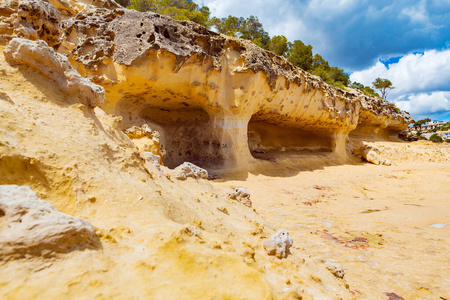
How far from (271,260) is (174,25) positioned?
224 inches

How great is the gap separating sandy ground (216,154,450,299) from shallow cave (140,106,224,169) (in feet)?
5.57

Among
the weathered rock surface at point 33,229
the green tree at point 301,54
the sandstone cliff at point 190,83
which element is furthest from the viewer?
the green tree at point 301,54

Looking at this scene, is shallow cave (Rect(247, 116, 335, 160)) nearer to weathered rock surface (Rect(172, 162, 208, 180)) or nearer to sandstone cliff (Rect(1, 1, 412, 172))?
sandstone cliff (Rect(1, 1, 412, 172))

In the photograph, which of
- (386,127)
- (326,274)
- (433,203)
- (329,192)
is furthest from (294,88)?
(386,127)

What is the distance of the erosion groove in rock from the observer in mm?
5215

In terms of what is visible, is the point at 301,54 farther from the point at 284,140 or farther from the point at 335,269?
the point at 335,269

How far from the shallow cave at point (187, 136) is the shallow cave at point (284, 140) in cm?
239

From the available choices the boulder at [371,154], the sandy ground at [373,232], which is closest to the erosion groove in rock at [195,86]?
the sandy ground at [373,232]

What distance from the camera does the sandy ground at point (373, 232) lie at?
1.73 meters

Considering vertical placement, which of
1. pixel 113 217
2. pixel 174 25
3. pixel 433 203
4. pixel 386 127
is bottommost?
pixel 433 203

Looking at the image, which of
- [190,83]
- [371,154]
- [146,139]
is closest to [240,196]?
[146,139]

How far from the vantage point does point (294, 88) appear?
320 inches

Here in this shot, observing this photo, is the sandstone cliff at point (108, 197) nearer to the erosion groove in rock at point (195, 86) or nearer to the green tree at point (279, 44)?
the erosion groove in rock at point (195, 86)

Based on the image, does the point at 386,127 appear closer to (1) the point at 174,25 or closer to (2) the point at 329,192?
(2) the point at 329,192
